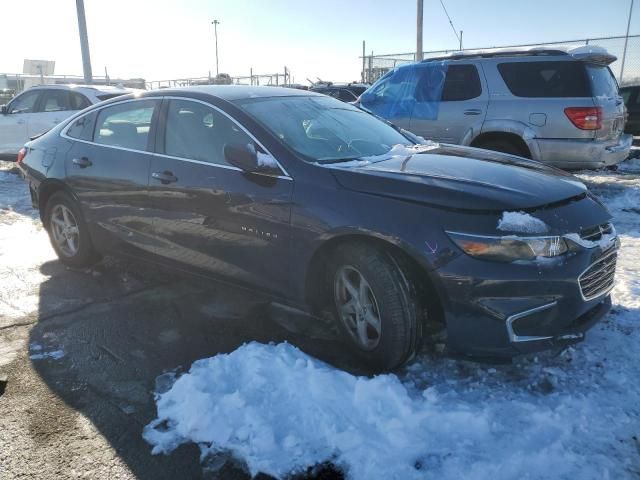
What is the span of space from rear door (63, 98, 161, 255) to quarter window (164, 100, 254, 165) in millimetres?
223

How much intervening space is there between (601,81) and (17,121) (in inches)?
397

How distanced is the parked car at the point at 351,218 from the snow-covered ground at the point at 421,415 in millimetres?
277

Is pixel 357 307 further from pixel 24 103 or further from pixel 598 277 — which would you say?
pixel 24 103

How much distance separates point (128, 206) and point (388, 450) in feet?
9.05

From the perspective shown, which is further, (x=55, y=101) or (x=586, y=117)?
(x=55, y=101)

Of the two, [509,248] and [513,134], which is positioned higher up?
[513,134]

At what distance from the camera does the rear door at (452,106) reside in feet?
23.5

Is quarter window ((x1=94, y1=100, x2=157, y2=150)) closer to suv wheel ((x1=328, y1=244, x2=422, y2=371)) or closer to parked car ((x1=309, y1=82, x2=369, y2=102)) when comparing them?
suv wheel ((x1=328, y1=244, x2=422, y2=371))

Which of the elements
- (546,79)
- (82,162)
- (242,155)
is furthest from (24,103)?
(546,79)

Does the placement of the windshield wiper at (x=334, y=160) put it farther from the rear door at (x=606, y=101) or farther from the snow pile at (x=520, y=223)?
the rear door at (x=606, y=101)

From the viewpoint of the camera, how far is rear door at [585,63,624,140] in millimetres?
6613

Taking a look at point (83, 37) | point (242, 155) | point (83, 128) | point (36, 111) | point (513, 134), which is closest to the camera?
point (242, 155)

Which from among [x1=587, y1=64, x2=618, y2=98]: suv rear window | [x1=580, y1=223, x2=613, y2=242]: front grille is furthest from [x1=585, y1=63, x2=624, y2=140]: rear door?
[x1=580, y1=223, x2=613, y2=242]: front grille

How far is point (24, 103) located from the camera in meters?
10.5
